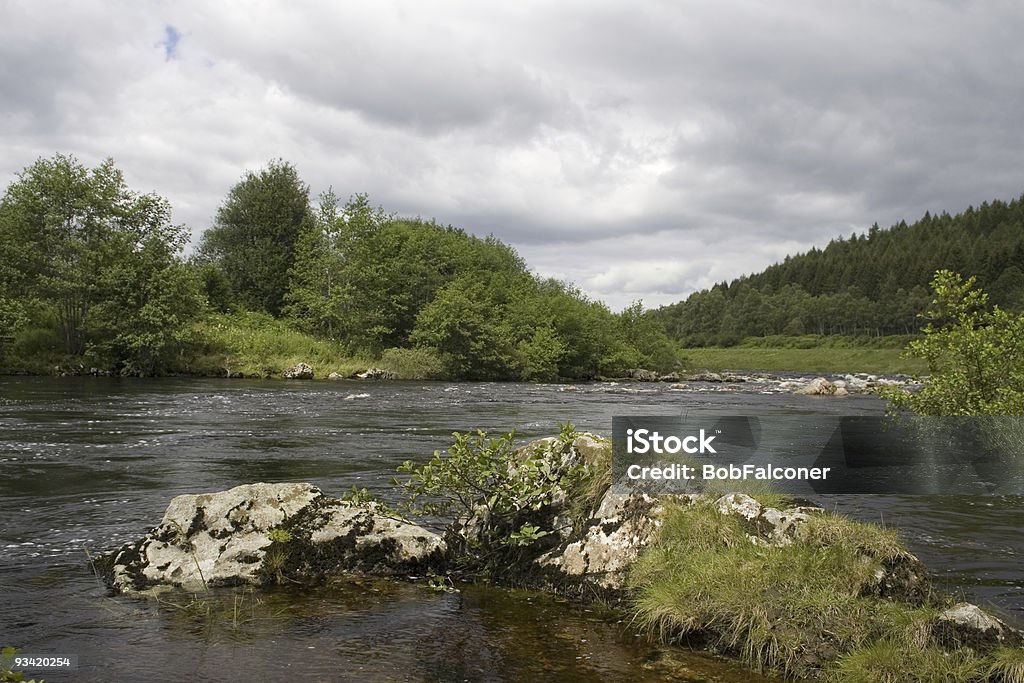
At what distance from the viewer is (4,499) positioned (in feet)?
36.6

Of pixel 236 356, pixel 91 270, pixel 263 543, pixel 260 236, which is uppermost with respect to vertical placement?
pixel 260 236

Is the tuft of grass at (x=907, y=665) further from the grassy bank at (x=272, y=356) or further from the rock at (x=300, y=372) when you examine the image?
the grassy bank at (x=272, y=356)

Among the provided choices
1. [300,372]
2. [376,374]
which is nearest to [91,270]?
[300,372]

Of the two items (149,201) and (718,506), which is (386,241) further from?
(718,506)

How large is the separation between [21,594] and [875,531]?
813cm

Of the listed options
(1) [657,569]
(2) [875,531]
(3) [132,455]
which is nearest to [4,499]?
(3) [132,455]

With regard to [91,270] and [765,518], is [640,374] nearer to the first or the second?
[91,270]

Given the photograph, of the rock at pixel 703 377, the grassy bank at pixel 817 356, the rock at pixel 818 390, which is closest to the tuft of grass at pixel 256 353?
the rock at pixel 818 390

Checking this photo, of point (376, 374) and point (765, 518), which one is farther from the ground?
point (376, 374)

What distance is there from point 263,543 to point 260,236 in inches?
3038

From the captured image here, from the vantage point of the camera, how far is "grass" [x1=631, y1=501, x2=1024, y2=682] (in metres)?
5.24

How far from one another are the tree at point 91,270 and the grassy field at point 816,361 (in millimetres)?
64415

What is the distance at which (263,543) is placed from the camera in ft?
26.0

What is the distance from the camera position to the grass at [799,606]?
524cm
